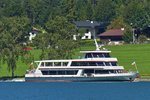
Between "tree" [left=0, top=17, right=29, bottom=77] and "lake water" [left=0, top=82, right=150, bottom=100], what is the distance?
352cm

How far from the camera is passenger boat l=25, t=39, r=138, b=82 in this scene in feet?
413

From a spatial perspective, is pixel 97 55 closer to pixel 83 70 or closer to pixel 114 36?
pixel 83 70

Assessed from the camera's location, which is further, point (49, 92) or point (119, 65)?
point (119, 65)

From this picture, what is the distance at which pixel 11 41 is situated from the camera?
130 metres

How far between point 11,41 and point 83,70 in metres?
11.0

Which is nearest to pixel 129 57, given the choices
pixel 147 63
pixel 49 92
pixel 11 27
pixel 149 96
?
pixel 147 63

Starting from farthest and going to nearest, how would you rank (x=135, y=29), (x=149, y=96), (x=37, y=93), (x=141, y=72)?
1. (x=135, y=29)
2. (x=141, y=72)
3. (x=37, y=93)
4. (x=149, y=96)

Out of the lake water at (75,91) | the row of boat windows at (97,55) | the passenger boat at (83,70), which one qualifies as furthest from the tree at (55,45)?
the lake water at (75,91)

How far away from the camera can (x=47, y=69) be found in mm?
129750

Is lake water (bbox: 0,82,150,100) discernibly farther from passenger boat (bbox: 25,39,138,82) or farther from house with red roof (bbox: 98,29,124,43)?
house with red roof (bbox: 98,29,124,43)

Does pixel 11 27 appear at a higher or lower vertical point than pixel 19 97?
higher

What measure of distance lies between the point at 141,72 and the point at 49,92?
24.4 meters

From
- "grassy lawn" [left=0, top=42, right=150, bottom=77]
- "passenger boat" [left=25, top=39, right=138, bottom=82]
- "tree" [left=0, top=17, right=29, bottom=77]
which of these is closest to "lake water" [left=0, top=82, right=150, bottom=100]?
"passenger boat" [left=25, top=39, right=138, bottom=82]

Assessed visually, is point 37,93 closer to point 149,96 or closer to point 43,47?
point 149,96
